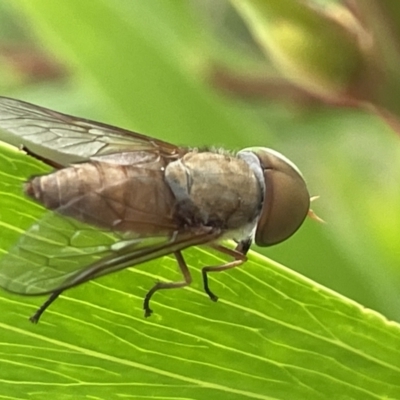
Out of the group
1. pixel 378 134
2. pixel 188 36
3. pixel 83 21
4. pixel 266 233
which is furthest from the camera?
pixel 378 134

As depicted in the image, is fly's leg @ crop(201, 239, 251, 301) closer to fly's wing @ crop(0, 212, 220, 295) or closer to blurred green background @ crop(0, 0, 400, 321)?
fly's wing @ crop(0, 212, 220, 295)

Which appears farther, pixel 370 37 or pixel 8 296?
pixel 370 37

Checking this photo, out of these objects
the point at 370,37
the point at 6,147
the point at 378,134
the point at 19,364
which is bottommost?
the point at 19,364

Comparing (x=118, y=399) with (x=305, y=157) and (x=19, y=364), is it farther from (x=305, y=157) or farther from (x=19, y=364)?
(x=305, y=157)

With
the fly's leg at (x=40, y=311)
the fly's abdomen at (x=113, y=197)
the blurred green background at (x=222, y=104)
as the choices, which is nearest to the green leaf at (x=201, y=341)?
the fly's leg at (x=40, y=311)

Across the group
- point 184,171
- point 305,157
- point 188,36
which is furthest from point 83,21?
point 305,157

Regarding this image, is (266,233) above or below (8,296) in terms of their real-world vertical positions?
above

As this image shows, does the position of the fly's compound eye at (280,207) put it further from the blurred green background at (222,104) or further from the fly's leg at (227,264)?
the blurred green background at (222,104)

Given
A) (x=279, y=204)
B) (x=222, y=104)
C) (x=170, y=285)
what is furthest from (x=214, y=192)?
(x=222, y=104)
